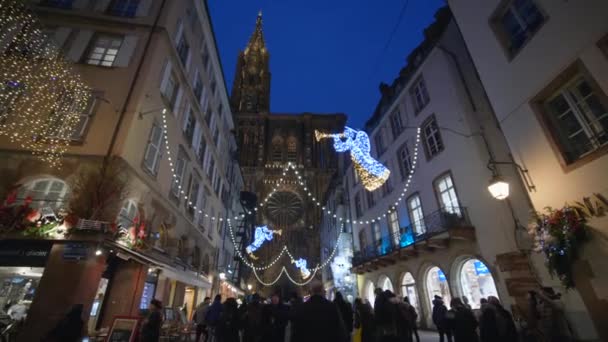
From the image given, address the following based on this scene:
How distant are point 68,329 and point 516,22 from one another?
12.0 metres

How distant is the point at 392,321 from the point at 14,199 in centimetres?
942

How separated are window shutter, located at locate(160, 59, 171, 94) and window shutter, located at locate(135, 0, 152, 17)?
6.62 ft

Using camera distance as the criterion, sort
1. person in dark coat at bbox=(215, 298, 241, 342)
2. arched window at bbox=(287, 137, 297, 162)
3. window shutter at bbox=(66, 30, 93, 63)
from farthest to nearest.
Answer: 1. arched window at bbox=(287, 137, 297, 162)
2. window shutter at bbox=(66, 30, 93, 63)
3. person in dark coat at bbox=(215, 298, 241, 342)

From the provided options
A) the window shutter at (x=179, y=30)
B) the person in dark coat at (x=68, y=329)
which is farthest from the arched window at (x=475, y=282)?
the window shutter at (x=179, y=30)

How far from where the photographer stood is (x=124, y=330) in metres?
5.84

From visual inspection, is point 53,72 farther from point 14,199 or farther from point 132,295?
point 132,295

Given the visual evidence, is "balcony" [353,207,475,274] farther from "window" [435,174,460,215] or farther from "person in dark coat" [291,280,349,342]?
"person in dark coat" [291,280,349,342]

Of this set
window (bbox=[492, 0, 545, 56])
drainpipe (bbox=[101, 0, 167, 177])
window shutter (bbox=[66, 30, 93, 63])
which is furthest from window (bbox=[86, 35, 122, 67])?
window (bbox=[492, 0, 545, 56])

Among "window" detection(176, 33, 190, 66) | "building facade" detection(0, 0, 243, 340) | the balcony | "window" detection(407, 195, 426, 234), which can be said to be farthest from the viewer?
"window" detection(407, 195, 426, 234)

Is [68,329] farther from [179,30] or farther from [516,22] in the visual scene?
[516,22]

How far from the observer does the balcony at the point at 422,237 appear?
10016 mm

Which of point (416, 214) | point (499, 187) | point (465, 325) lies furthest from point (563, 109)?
point (416, 214)

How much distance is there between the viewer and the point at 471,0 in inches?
329

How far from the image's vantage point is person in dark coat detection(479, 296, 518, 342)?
520 centimetres
